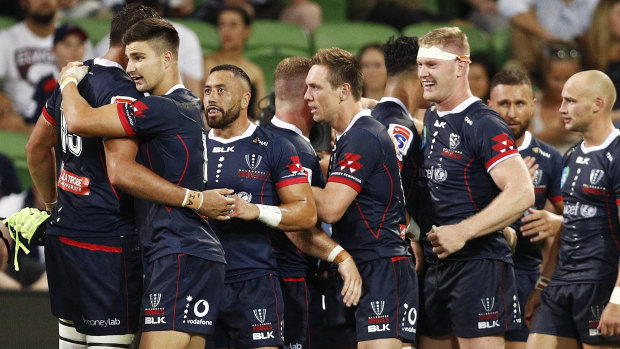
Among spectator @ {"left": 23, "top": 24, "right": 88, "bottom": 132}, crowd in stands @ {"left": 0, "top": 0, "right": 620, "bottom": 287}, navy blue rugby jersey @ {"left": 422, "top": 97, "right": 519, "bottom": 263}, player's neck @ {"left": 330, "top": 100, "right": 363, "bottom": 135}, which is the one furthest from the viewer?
crowd in stands @ {"left": 0, "top": 0, "right": 620, "bottom": 287}

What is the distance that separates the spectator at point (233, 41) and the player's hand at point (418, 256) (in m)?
4.29

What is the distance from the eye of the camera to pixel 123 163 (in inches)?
190

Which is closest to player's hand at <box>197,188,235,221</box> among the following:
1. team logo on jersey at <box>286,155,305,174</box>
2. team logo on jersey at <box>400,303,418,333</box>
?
team logo on jersey at <box>286,155,305,174</box>

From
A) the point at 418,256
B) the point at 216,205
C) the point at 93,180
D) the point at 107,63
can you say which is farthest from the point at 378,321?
the point at 107,63

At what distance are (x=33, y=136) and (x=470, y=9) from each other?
28.3 feet

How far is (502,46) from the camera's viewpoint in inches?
465

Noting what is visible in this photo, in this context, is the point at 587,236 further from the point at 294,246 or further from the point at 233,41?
the point at 233,41

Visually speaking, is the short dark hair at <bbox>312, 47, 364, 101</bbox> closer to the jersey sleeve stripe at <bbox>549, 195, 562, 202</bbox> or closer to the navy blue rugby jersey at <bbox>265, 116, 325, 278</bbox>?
the navy blue rugby jersey at <bbox>265, 116, 325, 278</bbox>

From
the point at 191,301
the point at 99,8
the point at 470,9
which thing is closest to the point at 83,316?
the point at 191,301

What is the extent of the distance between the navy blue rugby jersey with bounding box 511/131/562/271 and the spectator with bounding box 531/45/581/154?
3.24m

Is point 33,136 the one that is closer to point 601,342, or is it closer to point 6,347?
point 6,347

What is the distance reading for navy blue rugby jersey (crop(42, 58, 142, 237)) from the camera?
16.8 feet

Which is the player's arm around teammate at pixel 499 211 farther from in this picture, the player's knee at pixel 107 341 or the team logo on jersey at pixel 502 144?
the player's knee at pixel 107 341

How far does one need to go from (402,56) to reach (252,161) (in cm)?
160
